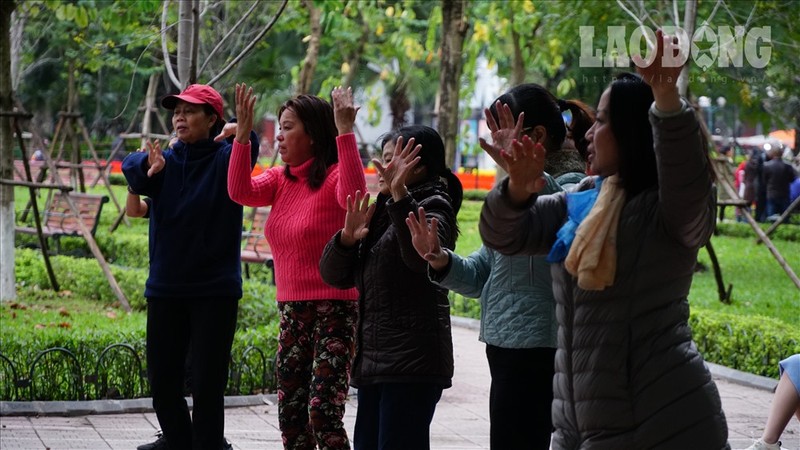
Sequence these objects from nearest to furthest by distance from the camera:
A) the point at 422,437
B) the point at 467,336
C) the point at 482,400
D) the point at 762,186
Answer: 1. the point at 422,437
2. the point at 482,400
3. the point at 467,336
4. the point at 762,186

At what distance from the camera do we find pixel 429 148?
473cm

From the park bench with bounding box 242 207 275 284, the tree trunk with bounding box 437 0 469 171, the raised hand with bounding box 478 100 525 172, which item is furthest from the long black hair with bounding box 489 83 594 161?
the tree trunk with bounding box 437 0 469 171

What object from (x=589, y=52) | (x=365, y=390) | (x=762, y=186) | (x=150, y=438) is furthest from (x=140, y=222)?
(x=365, y=390)

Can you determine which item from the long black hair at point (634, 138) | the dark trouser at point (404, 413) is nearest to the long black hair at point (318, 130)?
the dark trouser at point (404, 413)

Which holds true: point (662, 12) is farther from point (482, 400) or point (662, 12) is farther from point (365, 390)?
point (365, 390)

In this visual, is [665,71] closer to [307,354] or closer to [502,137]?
[502,137]

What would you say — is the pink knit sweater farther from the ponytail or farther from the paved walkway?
the paved walkway

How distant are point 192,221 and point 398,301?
1.33 metres

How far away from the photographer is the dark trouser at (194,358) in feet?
17.8

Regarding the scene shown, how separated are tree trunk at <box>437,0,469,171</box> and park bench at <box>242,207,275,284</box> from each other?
8.14 ft

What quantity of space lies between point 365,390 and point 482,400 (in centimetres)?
386

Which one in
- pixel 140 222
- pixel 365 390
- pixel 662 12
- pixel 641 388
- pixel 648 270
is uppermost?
pixel 662 12

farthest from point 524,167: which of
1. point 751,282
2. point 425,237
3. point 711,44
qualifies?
point 751,282

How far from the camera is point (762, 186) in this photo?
2595cm
